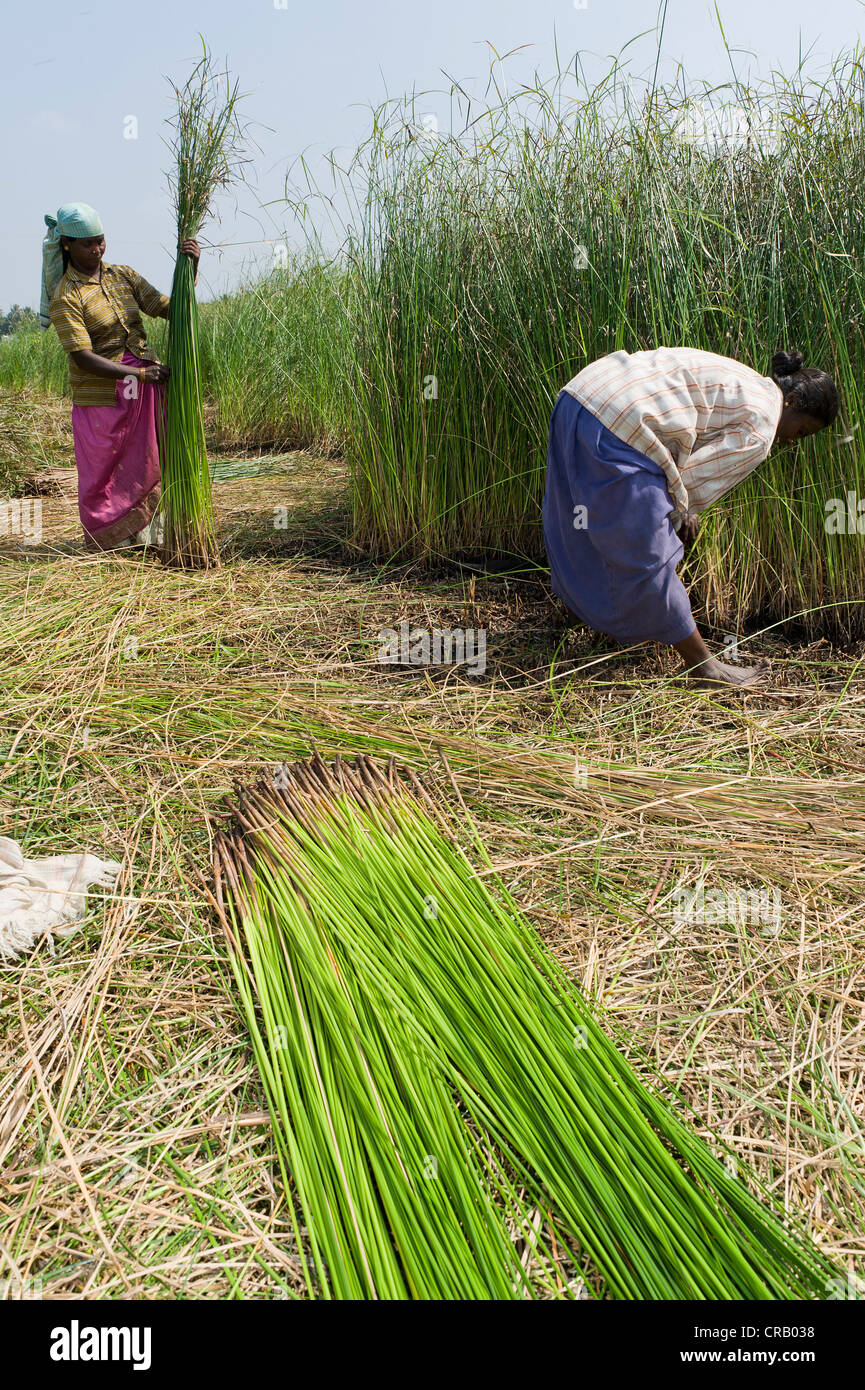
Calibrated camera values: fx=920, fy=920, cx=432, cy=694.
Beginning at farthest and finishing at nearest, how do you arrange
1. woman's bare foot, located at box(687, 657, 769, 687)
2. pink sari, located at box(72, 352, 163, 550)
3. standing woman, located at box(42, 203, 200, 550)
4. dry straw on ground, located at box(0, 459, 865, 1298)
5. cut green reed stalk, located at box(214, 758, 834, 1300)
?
pink sari, located at box(72, 352, 163, 550) < standing woman, located at box(42, 203, 200, 550) < woman's bare foot, located at box(687, 657, 769, 687) < dry straw on ground, located at box(0, 459, 865, 1298) < cut green reed stalk, located at box(214, 758, 834, 1300)

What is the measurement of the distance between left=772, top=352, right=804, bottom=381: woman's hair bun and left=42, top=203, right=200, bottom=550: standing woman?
2333mm

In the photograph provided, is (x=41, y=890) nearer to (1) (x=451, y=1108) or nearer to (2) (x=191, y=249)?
(1) (x=451, y=1108)

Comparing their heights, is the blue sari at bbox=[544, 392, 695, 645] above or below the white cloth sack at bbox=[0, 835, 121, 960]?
above

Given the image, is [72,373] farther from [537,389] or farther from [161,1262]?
[161,1262]

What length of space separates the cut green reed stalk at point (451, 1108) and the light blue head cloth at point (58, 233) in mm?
2965

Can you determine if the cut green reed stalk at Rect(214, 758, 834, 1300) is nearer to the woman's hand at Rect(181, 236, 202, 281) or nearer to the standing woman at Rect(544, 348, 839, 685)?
the standing woman at Rect(544, 348, 839, 685)

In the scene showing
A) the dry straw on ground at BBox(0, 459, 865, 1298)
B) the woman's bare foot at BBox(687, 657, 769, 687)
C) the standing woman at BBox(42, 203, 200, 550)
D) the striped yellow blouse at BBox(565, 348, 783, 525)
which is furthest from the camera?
the standing woman at BBox(42, 203, 200, 550)

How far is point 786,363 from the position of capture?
2.51 meters

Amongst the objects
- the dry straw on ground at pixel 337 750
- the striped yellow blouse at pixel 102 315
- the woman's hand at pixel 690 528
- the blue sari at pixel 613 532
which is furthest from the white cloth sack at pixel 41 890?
the striped yellow blouse at pixel 102 315

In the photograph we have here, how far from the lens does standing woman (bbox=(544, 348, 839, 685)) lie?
240cm

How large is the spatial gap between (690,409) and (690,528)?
0.37 metres

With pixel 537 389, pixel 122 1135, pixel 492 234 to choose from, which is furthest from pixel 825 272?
pixel 122 1135

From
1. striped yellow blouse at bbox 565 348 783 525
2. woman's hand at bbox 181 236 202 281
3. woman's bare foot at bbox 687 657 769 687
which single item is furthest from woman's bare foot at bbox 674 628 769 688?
woman's hand at bbox 181 236 202 281

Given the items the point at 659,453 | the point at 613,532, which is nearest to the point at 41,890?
the point at 613,532
